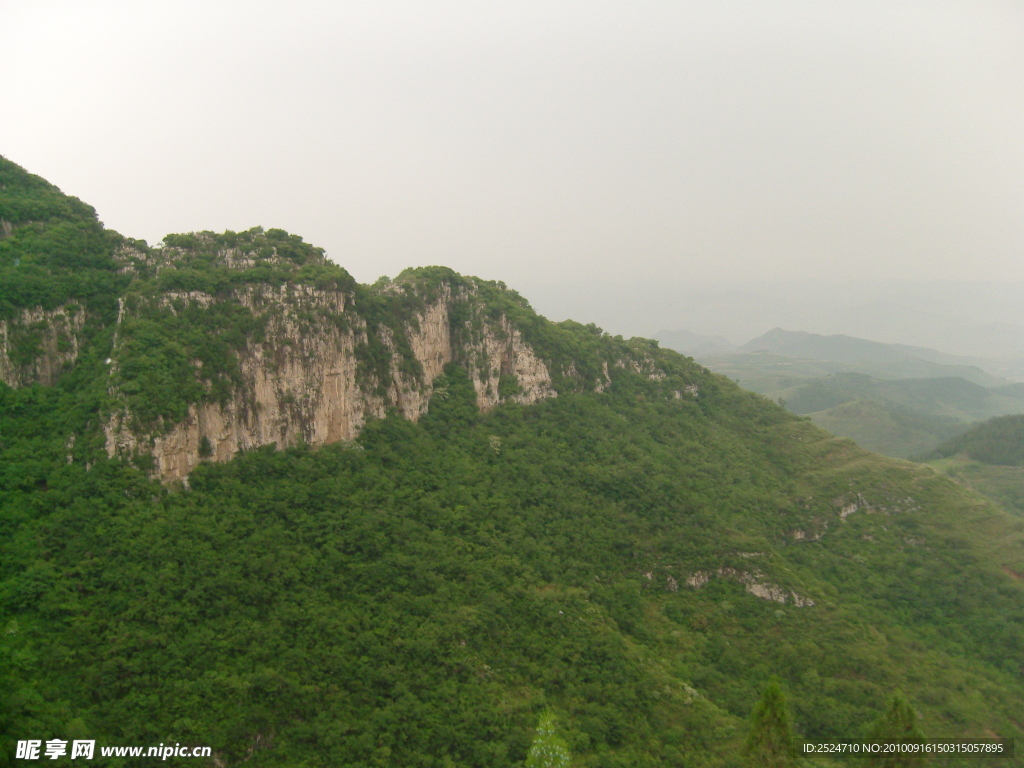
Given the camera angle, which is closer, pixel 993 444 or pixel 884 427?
pixel 993 444

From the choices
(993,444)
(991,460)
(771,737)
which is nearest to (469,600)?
(771,737)

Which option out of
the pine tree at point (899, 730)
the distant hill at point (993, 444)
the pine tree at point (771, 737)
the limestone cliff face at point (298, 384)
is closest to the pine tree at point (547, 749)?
the pine tree at point (771, 737)

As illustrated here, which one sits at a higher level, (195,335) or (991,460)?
(195,335)

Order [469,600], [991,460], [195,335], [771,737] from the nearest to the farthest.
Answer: [771,737] < [195,335] < [469,600] < [991,460]

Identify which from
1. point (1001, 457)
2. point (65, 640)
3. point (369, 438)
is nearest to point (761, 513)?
point (369, 438)

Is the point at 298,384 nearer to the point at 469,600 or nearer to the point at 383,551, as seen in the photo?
the point at 383,551

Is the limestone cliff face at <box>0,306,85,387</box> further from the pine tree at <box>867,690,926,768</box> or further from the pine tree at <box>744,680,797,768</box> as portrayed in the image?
the pine tree at <box>867,690,926,768</box>
